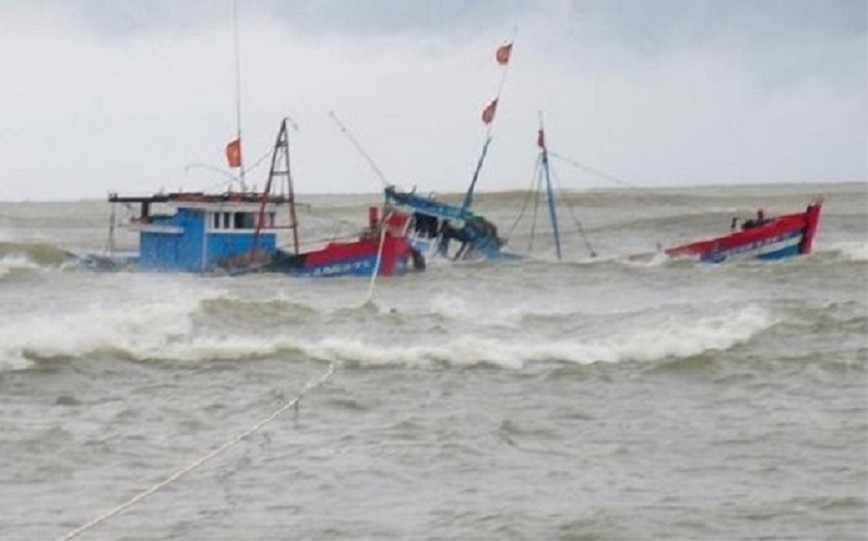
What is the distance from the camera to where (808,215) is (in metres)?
40.9

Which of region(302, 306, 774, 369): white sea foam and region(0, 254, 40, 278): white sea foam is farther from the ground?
region(302, 306, 774, 369): white sea foam

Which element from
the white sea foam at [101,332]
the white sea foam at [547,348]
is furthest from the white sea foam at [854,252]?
the white sea foam at [101,332]

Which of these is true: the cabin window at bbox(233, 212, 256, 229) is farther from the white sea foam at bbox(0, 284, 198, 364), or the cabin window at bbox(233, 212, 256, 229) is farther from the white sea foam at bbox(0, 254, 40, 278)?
the white sea foam at bbox(0, 284, 198, 364)

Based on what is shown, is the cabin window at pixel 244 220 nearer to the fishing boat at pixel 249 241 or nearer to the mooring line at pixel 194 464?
the fishing boat at pixel 249 241

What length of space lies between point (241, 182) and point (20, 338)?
1853 centimetres

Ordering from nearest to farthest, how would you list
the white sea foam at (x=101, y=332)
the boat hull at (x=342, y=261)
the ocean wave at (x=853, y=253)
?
the white sea foam at (x=101, y=332)
the boat hull at (x=342, y=261)
the ocean wave at (x=853, y=253)

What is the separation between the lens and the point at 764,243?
40.9 metres

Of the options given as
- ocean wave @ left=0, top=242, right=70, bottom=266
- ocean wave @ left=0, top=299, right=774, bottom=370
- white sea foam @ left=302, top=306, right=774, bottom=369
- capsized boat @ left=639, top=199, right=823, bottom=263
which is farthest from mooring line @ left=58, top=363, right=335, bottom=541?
ocean wave @ left=0, top=242, right=70, bottom=266

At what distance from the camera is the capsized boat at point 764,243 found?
1599 inches

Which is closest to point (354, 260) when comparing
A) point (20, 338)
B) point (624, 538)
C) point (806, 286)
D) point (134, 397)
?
point (806, 286)

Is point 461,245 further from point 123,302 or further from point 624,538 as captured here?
point 624,538

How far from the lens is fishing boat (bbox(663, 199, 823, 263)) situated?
4062cm

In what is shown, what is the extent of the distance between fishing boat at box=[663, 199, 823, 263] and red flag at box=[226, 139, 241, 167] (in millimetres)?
9894

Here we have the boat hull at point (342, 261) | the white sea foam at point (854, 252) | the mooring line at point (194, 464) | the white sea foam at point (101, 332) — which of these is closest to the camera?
the mooring line at point (194, 464)
